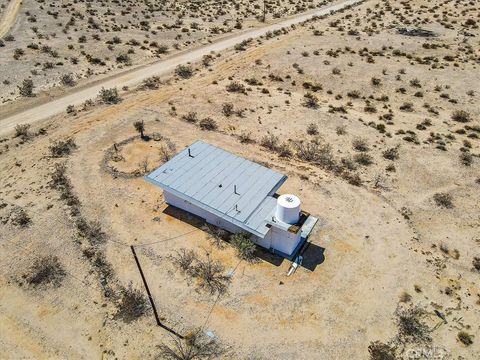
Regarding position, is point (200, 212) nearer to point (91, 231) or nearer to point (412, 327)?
point (91, 231)

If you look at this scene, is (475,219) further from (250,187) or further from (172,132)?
(172,132)

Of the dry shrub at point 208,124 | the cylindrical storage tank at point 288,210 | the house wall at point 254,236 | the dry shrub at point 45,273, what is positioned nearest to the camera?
the cylindrical storage tank at point 288,210

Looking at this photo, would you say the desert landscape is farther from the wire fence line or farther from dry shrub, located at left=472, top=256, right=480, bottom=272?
dry shrub, located at left=472, top=256, right=480, bottom=272

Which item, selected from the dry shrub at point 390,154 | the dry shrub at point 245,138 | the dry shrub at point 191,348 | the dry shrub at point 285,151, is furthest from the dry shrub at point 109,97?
the dry shrub at point 191,348

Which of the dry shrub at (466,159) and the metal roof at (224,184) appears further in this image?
the dry shrub at (466,159)

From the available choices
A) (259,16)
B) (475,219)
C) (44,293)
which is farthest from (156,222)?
(259,16)

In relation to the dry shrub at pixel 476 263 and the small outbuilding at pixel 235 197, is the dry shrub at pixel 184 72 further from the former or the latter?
the dry shrub at pixel 476 263
